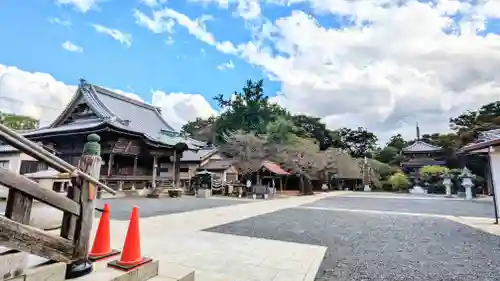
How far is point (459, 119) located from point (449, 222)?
3444 cm

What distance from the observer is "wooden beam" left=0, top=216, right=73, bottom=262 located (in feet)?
5.41

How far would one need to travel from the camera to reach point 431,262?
3898 millimetres

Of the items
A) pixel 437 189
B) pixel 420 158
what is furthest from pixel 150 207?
pixel 420 158

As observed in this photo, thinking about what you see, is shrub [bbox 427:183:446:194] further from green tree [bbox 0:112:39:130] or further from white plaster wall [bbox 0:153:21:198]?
green tree [bbox 0:112:39:130]

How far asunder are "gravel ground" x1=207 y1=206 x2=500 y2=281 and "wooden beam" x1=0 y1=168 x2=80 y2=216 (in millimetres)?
2644

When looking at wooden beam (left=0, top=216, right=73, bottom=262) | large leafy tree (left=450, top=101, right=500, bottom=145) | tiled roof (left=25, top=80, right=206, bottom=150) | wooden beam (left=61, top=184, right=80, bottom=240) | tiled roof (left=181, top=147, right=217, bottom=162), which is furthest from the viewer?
large leafy tree (left=450, top=101, right=500, bottom=145)

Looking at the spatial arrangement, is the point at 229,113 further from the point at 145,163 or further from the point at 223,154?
the point at 145,163

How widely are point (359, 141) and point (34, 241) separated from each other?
4857 centimetres

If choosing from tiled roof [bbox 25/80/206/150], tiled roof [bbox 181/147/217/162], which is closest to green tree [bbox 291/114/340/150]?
tiled roof [bbox 181/147/217/162]

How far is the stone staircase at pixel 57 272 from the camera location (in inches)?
68.9

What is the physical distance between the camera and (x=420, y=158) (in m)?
33.8

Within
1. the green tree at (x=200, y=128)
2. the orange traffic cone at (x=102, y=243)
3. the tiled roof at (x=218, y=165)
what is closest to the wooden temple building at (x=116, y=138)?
the tiled roof at (x=218, y=165)

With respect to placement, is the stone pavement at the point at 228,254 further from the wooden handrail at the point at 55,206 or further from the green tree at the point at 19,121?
the green tree at the point at 19,121

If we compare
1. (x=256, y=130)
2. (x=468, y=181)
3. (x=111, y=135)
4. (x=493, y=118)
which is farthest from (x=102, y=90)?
(x=493, y=118)
